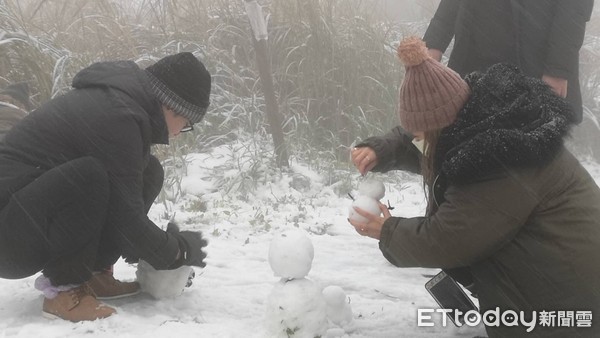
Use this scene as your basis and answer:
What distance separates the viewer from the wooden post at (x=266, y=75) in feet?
13.3

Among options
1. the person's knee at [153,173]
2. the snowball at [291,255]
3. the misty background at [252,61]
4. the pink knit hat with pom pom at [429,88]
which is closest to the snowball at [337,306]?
the snowball at [291,255]

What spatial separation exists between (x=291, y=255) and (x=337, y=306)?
1.11 ft

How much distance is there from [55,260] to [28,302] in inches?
13.0

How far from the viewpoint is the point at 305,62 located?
497 centimetres

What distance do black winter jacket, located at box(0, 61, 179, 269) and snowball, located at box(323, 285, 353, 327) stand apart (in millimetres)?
613

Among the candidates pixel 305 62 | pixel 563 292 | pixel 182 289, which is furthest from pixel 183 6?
pixel 563 292

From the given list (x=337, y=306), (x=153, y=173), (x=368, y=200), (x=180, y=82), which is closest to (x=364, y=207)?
(x=368, y=200)

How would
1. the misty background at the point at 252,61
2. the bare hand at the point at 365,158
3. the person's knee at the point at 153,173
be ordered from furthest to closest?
the misty background at the point at 252,61
the person's knee at the point at 153,173
the bare hand at the point at 365,158

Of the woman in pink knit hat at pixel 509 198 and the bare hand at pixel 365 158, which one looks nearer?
the woman in pink knit hat at pixel 509 198

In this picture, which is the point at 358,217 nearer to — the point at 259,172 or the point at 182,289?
the point at 182,289

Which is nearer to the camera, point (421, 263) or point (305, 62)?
point (421, 263)

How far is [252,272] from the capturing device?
2812 millimetres

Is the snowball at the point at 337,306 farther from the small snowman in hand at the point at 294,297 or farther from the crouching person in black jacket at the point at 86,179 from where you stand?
the crouching person in black jacket at the point at 86,179

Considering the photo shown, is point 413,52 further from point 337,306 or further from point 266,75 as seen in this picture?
point 266,75
